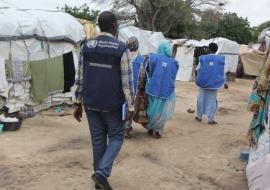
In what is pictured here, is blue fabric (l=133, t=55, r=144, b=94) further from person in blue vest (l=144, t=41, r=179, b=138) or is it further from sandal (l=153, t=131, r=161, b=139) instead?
sandal (l=153, t=131, r=161, b=139)

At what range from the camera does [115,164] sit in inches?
230

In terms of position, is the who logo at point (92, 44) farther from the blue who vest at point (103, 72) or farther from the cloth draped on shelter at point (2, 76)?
the cloth draped on shelter at point (2, 76)

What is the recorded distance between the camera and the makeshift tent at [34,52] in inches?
356

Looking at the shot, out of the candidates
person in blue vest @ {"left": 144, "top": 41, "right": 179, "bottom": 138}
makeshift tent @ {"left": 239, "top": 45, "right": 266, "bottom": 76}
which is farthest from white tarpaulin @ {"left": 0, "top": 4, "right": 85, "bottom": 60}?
makeshift tent @ {"left": 239, "top": 45, "right": 266, "bottom": 76}

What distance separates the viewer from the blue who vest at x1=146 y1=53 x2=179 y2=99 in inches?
282

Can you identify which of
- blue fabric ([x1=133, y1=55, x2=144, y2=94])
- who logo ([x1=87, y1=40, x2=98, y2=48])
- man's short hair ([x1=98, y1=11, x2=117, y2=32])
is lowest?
blue fabric ([x1=133, y1=55, x2=144, y2=94])

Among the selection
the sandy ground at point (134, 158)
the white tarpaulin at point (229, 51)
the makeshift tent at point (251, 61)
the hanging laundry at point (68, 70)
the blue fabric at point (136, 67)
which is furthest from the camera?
the makeshift tent at point (251, 61)

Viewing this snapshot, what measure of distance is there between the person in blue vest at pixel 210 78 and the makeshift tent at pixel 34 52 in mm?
3155

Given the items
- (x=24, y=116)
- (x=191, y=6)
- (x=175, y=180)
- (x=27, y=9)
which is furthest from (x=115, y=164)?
(x=191, y=6)

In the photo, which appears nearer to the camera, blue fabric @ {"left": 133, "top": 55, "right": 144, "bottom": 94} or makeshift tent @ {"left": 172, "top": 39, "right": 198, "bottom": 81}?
blue fabric @ {"left": 133, "top": 55, "right": 144, "bottom": 94}

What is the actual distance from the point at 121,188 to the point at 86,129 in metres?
3.31

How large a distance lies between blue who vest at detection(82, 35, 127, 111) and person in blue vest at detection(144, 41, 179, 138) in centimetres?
265

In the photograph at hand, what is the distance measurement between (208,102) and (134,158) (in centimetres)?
336

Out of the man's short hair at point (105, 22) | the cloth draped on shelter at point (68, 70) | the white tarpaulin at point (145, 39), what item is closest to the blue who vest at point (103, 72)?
the man's short hair at point (105, 22)
